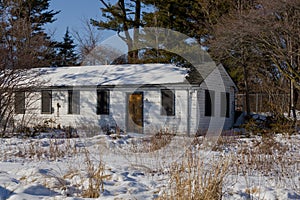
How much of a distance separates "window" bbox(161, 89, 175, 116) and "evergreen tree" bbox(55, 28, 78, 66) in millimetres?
20416

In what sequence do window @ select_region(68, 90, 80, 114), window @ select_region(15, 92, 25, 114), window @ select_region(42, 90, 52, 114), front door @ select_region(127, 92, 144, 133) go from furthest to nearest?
1. window @ select_region(42, 90, 52, 114)
2. window @ select_region(68, 90, 80, 114)
3. front door @ select_region(127, 92, 144, 133)
4. window @ select_region(15, 92, 25, 114)

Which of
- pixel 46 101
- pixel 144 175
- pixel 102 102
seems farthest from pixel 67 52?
pixel 144 175

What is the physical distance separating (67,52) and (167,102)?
2343cm

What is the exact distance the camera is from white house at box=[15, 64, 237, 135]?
16203mm

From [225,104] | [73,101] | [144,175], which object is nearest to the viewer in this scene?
[144,175]

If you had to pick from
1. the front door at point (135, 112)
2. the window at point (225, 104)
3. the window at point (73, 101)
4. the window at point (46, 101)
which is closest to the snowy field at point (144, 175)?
the front door at point (135, 112)

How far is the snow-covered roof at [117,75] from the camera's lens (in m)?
17.1

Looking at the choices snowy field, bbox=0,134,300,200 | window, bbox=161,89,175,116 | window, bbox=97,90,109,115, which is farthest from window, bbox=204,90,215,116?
snowy field, bbox=0,134,300,200

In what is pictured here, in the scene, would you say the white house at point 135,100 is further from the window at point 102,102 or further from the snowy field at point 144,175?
the snowy field at point 144,175

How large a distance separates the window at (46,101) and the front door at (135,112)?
172 inches

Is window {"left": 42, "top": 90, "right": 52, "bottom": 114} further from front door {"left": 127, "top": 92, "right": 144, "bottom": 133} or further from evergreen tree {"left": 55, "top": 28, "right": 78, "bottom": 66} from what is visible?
evergreen tree {"left": 55, "top": 28, "right": 78, "bottom": 66}

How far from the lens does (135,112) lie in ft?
56.4

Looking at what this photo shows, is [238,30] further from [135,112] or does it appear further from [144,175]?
[144,175]

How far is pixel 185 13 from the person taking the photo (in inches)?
1033
